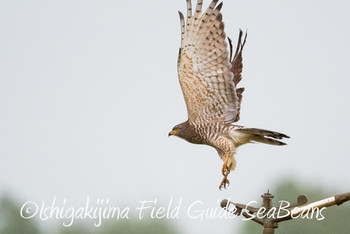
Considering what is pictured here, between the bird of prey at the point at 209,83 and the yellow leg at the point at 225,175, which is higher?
the bird of prey at the point at 209,83

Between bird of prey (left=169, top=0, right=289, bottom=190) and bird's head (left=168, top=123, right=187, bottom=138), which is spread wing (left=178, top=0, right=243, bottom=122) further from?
bird's head (left=168, top=123, right=187, bottom=138)

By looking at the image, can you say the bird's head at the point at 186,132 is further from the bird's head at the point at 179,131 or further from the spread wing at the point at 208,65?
the spread wing at the point at 208,65

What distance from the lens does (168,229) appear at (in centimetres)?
1392

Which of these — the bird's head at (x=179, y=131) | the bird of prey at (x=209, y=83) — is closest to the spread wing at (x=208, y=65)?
the bird of prey at (x=209, y=83)

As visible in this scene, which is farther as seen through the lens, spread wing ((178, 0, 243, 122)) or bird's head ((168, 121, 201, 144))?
bird's head ((168, 121, 201, 144))

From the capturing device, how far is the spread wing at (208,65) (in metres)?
5.94

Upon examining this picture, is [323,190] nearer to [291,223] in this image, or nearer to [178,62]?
[291,223]

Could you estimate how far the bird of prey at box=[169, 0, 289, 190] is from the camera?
592 cm

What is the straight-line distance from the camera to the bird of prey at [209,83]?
5918 mm

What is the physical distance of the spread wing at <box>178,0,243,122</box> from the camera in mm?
5938

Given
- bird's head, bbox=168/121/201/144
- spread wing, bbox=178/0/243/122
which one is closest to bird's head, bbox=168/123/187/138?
bird's head, bbox=168/121/201/144

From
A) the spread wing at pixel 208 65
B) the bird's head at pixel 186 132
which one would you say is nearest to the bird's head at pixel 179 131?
the bird's head at pixel 186 132

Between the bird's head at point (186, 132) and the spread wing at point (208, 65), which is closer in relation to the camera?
the spread wing at point (208, 65)

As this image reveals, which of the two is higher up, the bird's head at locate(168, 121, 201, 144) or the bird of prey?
the bird of prey
